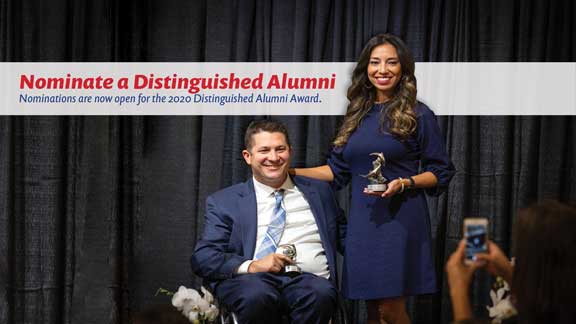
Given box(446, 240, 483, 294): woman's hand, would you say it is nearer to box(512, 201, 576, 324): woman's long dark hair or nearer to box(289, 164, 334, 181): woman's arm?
box(512, 201, 576, 324): woman's long dark hair

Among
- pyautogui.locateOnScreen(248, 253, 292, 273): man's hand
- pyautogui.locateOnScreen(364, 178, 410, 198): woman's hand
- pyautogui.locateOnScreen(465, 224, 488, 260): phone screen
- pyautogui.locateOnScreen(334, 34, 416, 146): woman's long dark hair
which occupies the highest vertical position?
pyautogui.locateOnScreen(334, 34, 416, 146): woman's long dark hair

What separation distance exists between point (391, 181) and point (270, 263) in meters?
0.69

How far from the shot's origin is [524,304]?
197 cm

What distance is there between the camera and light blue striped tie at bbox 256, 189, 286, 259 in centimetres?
381

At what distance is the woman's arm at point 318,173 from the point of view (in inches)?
163

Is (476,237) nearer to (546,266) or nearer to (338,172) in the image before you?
(546,266)

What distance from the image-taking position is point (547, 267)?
197 centimetres

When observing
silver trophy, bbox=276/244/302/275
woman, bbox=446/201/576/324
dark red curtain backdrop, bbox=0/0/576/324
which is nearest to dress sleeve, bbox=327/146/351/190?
dark red curtain backdrop, bbox=0/0/576/324

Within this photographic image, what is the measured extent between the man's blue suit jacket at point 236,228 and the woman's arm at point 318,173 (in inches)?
7.2

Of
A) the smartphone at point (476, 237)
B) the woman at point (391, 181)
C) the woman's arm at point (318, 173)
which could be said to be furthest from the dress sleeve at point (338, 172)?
the smartphone at point (476, 237)

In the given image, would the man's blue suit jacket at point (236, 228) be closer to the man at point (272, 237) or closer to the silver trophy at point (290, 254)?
the man at point (272, 237)

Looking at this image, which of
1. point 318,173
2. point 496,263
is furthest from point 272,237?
point 496,263

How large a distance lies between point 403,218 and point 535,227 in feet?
6.37

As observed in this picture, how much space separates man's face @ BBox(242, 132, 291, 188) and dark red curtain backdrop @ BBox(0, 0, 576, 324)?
0.61 metres
